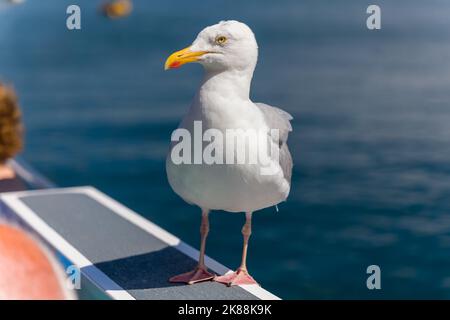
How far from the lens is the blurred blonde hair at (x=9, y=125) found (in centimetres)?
973

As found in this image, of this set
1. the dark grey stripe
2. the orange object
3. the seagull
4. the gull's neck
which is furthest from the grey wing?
the orange object

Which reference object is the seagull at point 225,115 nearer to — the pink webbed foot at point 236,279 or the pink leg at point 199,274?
the pink leg at point 199,274

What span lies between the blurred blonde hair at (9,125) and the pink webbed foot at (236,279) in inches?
235

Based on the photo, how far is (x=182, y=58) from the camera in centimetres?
400

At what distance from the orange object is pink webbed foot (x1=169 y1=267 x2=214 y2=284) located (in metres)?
2.27

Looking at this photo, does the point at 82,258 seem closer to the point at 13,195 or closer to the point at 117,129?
the point at 13,195

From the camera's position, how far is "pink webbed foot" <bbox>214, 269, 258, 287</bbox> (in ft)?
15.5

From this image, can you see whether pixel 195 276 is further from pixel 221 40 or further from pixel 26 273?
pixel 26 273

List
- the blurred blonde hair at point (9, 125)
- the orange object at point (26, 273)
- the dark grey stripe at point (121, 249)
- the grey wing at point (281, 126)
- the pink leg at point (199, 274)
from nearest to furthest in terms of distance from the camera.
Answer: the orange object at point (26, 273) → the grey wing at point (281, 126) → the dark grey stripe at point (121, 249) → the pink leg at point (199, 274) → the blurred blonde hair at point (9, 125)

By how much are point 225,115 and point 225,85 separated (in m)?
0.19

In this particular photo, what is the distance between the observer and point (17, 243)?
2570mm

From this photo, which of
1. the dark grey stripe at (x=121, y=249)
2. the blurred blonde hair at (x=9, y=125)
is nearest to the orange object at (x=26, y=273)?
the dark grey stripe at (x=121, y=249)

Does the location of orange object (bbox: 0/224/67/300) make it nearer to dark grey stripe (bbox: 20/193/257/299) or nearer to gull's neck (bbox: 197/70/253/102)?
gull's neck (bbox: 197/70/253/102)
